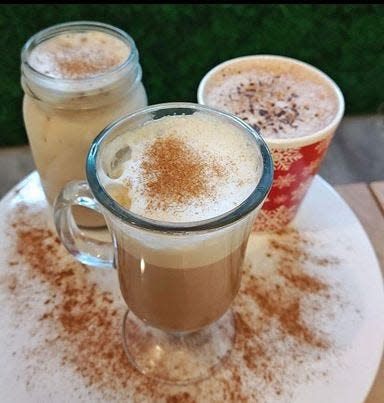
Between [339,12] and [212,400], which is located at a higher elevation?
[339,12]

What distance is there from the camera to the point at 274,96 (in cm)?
92

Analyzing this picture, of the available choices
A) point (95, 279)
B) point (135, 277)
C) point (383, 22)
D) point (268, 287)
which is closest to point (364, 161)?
point (383, 22)

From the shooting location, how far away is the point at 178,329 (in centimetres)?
71

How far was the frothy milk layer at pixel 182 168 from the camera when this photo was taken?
23.5 inches

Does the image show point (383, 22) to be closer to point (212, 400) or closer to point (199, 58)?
point (199, 58)

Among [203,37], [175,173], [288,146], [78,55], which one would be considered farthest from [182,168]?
[203,37]

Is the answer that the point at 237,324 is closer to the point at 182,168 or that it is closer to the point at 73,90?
the point at 182,168

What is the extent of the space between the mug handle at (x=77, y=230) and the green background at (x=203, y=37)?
0.76 m

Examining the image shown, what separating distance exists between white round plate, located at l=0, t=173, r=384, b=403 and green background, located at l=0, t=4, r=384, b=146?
1.91 ft

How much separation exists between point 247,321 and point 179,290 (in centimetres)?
21

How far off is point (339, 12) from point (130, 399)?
1.15 m

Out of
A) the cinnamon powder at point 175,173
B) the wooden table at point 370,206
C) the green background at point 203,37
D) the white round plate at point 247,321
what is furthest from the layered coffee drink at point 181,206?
the green background at point 203,37

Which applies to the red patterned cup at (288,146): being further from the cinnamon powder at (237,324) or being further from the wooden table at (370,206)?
the wooden table at (370,206)

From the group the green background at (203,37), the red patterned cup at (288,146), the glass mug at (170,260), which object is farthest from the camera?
the green background at (203,37)
